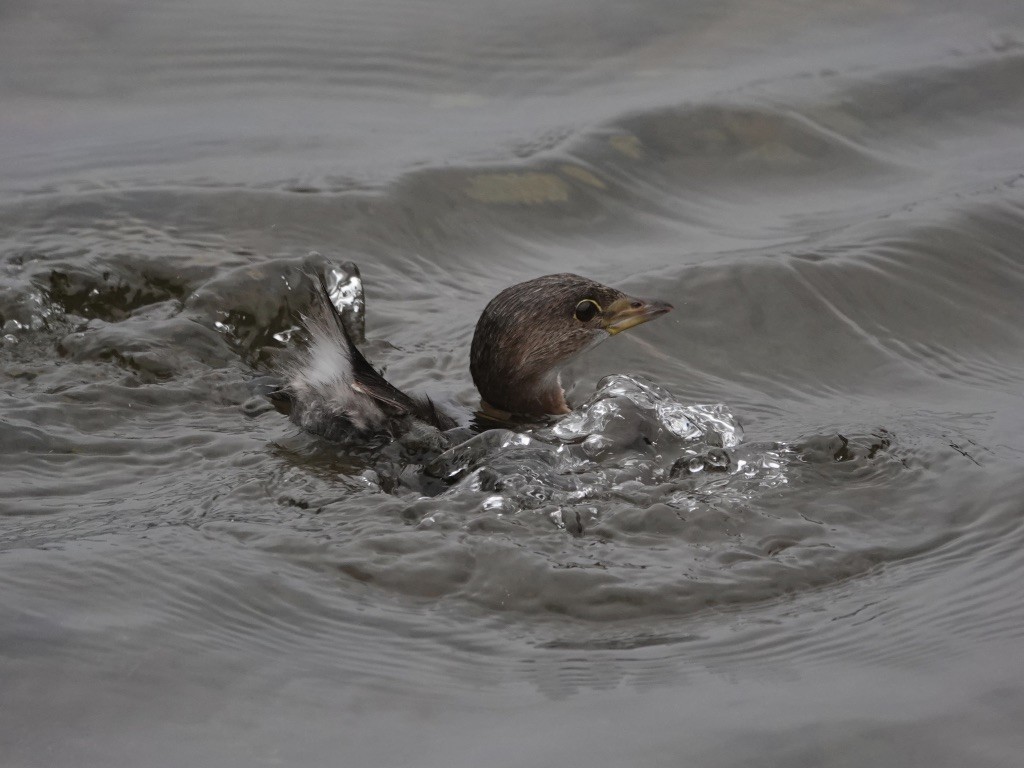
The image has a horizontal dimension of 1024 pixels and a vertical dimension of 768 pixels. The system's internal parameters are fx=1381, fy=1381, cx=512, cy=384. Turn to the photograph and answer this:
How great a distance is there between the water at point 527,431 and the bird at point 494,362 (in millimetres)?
147

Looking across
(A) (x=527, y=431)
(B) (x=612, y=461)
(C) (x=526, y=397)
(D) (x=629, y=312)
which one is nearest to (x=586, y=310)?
(D) (x=629, y=312)

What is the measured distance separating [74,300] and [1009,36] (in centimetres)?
710

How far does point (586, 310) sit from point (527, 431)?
629 millimetres

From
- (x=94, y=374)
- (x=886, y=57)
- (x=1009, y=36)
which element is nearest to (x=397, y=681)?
(x=94, y=374)

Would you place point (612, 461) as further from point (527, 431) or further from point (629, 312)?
point (629, 312)

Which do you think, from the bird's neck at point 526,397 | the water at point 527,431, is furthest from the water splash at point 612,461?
the bird's neck at point 526,397

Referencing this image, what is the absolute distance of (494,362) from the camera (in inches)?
221

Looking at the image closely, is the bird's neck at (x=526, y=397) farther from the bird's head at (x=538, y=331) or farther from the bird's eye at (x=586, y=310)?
the bird's eye at (x=586, y=310)

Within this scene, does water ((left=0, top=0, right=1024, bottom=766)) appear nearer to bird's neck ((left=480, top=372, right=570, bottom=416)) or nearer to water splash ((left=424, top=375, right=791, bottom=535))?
water splash ((left=424, top=375, right=791, bottom=535))

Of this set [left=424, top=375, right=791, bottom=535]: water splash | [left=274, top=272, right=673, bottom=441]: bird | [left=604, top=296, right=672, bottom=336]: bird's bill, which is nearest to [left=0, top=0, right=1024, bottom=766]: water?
[left=424, top=375, right=791, bottom=535]: water splash

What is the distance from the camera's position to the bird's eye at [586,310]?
18.6 ft

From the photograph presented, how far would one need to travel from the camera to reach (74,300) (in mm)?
6355

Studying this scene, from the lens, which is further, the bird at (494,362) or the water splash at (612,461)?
the bird at (494,362)

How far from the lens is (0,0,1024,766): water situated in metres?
3.61
